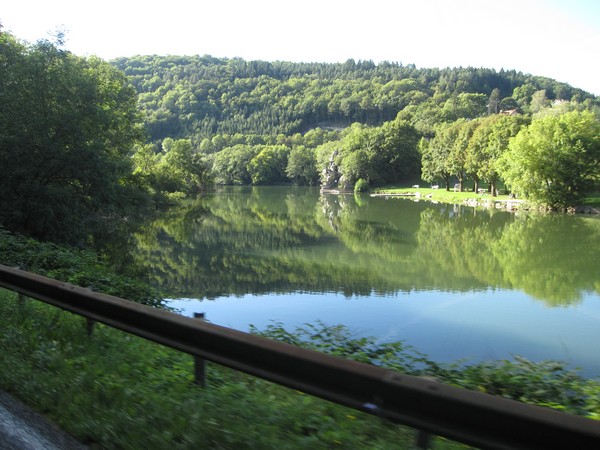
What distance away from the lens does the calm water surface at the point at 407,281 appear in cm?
1290

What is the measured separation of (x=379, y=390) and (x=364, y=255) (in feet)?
75.6

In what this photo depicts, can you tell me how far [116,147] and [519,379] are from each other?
35943 millimetres

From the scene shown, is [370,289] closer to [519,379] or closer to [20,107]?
[519,379]

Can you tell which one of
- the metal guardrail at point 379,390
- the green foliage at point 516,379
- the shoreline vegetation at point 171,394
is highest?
the metal guardrail at point 379,390

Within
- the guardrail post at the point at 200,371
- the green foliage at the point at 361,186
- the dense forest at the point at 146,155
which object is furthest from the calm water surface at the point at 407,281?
the green foliage at the point at 361,186

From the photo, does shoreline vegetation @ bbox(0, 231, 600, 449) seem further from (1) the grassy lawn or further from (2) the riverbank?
(1) the grassy lawn

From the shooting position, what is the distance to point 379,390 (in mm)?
2891

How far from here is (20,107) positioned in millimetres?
20812

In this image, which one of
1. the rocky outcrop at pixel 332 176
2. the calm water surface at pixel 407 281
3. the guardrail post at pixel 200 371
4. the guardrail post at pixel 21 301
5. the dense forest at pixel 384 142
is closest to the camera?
the guardrail post at pixel 200 371

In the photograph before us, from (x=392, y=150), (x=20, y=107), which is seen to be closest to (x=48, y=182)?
(x=20, y=107)

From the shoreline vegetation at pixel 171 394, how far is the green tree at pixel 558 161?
163ft

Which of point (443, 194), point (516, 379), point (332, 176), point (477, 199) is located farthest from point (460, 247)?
point (332, 176)

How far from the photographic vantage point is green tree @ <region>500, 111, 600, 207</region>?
164 ft

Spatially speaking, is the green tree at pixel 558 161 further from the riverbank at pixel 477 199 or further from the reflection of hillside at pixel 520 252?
the reflection of hillside at pixel 520 252
